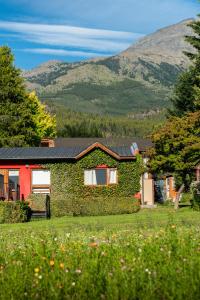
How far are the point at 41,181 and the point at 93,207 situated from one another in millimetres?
10101

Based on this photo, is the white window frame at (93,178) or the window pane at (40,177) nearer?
the window pane at (40,177)

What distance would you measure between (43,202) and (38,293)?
27.5m

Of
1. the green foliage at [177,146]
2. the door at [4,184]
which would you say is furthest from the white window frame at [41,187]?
the green foliage at [177,146]

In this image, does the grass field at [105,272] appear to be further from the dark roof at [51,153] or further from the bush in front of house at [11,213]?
the dark roof at [51,153]

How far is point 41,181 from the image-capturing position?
44250 millimetres

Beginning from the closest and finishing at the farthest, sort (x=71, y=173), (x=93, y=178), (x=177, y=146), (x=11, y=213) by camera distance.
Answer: (x=11, y=213)
(x=177, y=146)
(x=71, y=173)
(x=93, y=178)

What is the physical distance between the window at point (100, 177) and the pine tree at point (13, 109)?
20.4 m

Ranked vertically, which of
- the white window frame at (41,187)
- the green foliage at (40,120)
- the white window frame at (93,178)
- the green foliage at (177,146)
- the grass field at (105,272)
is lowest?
the grass field at (105,272)

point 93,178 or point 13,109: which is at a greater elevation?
point 13,109

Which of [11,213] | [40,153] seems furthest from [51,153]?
[11,213]

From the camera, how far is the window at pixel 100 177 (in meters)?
44.4

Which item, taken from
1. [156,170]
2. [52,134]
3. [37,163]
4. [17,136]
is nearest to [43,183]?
[37,163]

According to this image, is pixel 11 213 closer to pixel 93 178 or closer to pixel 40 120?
pixel 93 178

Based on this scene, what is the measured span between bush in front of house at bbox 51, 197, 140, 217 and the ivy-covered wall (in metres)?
6.92
